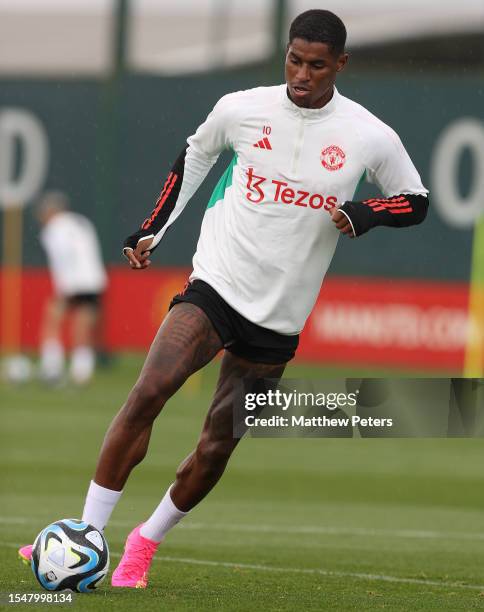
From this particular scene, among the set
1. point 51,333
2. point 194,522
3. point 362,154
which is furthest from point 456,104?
point 362,154

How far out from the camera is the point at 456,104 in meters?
22.3

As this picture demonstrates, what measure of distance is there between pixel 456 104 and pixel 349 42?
225cm

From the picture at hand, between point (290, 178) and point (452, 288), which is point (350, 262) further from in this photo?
point (290, 178)

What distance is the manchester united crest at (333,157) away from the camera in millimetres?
6891

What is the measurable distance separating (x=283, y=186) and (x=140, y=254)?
0.72m

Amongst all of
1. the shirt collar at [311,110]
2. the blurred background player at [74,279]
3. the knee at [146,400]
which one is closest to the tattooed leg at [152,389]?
the knee at [146,400]

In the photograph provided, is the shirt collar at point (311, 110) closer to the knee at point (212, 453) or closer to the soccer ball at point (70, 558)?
the knee at point (212, 453)

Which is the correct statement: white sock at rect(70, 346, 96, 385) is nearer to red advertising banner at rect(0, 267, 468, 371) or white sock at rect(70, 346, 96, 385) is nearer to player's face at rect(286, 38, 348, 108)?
red advertising banner at rect(0, 267, 468, 371)

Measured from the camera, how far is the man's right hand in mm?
6887

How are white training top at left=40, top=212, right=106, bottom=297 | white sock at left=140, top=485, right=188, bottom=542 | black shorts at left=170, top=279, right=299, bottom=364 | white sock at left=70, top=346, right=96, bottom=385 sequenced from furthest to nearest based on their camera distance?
white training top at left=40, top=212, right=106, bottom=297, white sock at left=70, top=346, right=96, bottom=385, white sock at left=140, top=485, right=188, bottom=542, black shorts at left=170, top=279, right=299, bottom=364

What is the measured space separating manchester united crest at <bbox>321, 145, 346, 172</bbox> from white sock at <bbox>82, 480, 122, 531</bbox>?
1.76 m

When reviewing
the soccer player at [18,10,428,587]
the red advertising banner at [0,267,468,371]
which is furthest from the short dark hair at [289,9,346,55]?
the red advertising banner at [0,267,468,371]

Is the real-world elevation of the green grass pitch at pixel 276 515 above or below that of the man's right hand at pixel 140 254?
below

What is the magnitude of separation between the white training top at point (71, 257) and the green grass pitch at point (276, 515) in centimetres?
305
